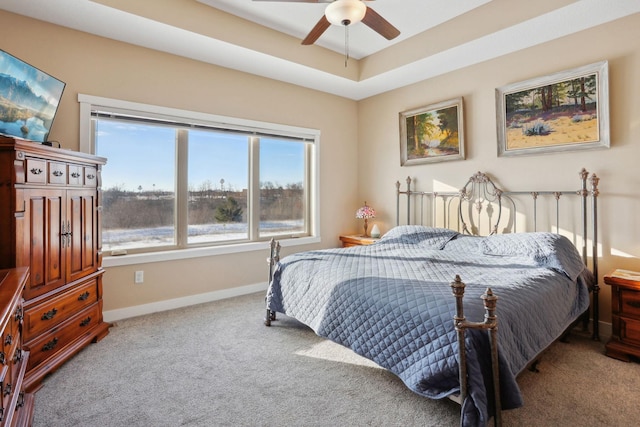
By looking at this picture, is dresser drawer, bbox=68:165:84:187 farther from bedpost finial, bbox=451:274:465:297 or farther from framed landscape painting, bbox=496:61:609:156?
framed landscape painting, bbox=496:61:609:156

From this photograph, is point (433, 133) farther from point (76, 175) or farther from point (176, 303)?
point (76, 175)

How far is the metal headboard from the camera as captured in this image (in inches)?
117

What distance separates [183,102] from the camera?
11.9 ft

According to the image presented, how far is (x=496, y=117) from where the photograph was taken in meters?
3.62

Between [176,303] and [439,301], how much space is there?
9.52 ft

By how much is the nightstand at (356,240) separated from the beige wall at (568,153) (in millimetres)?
562

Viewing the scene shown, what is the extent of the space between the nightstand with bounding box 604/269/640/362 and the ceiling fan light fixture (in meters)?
2.66

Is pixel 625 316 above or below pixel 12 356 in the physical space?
below

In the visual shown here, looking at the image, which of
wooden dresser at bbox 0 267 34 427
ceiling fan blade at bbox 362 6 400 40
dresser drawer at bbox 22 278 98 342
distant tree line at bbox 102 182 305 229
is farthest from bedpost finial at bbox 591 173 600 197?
dresser drawer at bbox 22 278 98 342

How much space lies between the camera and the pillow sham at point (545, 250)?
255cm

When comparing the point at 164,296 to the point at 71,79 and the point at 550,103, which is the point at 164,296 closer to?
the point at 71,79

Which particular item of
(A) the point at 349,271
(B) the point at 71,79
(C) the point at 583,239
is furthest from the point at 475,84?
(B) the point at 71,79

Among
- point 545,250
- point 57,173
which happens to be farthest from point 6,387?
point 545,250

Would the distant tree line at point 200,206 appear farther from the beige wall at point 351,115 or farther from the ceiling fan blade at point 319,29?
the ceiling fan blade at point 319,29
